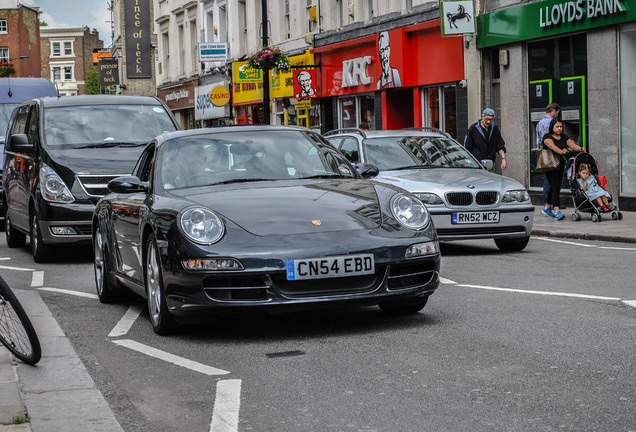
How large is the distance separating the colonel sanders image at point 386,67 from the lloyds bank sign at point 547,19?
4021 mm

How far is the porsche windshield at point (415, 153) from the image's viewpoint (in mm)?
14039

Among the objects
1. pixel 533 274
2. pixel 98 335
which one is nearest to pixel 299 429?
pixel 98 335

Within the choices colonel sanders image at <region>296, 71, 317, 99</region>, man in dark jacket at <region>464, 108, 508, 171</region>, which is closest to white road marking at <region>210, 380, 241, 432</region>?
man in dark jacket at <region>464, 108, 508, 171</region>

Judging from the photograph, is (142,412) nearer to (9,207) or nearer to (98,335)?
(98,335)

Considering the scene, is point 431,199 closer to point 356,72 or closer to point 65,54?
point 356,72

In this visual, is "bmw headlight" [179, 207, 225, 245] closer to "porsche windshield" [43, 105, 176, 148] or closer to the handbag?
"porsche windshield" [43, 105, 176, 148]

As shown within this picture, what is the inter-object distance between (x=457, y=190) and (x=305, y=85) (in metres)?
21.4

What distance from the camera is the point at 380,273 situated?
703 centimetres

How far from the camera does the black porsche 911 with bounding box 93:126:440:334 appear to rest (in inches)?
268

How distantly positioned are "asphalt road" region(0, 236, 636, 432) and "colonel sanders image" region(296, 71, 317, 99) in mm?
24271

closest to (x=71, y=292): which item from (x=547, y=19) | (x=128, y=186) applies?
(x=128, y=186)

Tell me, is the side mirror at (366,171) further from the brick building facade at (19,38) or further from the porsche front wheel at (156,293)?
the brick building facade at (19,38)

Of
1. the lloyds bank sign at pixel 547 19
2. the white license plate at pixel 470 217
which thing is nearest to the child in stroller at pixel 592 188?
the lloyds bank sign at pixel 547 19

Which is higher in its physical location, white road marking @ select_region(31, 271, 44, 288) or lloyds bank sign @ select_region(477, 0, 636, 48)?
lloyds bank sign @ select_region(477, 0, 636, 48)
